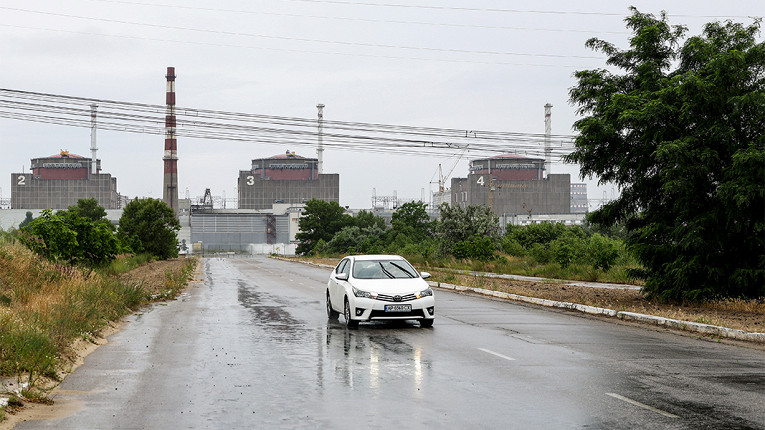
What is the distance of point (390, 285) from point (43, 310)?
22.8ft

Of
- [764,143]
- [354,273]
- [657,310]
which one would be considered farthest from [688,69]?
[354,273]

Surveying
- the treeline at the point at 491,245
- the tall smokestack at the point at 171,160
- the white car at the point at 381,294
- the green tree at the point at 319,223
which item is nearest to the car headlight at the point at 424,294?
the white car at the point at 381,294

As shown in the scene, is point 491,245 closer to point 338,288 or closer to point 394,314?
point 338,288

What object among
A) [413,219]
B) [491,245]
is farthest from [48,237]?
[413,219]

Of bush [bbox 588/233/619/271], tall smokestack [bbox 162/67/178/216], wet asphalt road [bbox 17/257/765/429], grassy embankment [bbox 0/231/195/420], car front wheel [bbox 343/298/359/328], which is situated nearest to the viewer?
wet asphalt road [bbox 17/257/765/429]

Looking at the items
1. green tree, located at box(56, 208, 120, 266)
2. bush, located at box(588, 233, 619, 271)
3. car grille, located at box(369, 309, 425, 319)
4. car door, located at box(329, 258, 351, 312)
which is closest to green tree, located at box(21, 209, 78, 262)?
green tree, located at box(56, 208, 120, 266)

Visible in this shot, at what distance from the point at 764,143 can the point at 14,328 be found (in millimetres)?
17236

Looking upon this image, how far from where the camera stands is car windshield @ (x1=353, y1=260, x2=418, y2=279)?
1834cm

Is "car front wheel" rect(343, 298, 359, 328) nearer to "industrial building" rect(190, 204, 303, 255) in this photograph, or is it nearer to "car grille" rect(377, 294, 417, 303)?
"car grille" rect(377, 294, 417, 303)

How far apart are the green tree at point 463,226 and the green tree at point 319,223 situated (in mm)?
63682

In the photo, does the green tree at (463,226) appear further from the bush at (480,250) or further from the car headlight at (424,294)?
the car headlight at (424,294)

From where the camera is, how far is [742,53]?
20.6 metres

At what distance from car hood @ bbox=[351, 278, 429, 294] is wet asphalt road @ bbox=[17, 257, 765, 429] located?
83 cm

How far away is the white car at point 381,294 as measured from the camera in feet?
55.8
